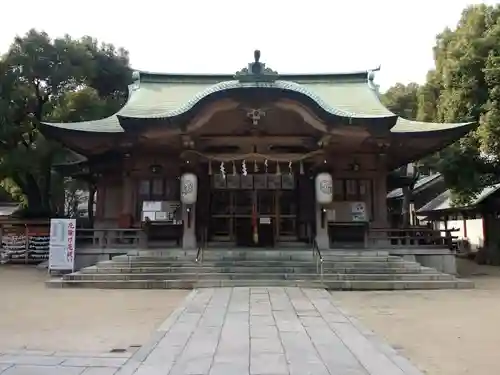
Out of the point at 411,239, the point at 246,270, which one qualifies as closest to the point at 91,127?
the point at 246,270

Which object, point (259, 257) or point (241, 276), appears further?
point (259, 257)

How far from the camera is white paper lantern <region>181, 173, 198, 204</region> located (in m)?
14.4

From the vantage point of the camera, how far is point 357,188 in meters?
16.4

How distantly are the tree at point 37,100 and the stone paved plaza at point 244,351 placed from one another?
12.6m

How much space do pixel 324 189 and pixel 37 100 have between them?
38.9ft

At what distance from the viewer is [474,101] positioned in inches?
653

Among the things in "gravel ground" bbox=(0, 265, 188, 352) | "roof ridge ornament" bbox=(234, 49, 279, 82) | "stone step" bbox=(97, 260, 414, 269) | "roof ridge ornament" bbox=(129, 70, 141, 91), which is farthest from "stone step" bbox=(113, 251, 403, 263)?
"roof ridge ornament" bbox=(129, 70, 141, 91)

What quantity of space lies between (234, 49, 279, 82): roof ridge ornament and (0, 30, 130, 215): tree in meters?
7.68

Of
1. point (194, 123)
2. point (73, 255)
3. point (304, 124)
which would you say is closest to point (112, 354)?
point (73, 255)

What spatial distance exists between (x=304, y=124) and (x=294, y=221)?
11.5ft

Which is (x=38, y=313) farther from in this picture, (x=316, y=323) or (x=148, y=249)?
(x=148, y=249)

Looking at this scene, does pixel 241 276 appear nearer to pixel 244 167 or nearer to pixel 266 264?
pixel 266 264

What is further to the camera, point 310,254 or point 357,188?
A: point 357,188

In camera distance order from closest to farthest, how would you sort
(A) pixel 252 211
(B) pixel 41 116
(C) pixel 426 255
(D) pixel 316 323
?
(D) pixel 316 323 < (C) pixel 426 255 < (A) pixel 252 211 < (B) pixel 41 116
